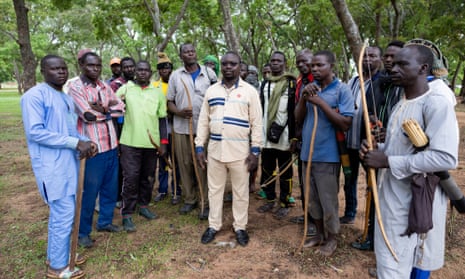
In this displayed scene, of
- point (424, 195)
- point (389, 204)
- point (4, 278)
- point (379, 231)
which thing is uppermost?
point (424, 195)

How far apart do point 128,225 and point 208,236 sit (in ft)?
3.69

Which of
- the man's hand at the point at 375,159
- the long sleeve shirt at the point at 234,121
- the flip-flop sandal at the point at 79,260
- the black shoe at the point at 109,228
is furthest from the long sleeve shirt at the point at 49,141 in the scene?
the man's hand at the point at 375,159

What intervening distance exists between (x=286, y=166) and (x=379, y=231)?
2.05 metres

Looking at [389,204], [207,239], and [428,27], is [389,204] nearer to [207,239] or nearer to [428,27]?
[207,239]

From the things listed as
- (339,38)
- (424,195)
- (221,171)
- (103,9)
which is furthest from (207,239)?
(339,38)

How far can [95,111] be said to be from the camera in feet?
11.3

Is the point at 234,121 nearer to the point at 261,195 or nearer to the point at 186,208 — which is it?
the point at 186,208

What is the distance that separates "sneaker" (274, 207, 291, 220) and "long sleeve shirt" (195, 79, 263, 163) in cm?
139

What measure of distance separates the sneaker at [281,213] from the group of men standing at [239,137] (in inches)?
1.0

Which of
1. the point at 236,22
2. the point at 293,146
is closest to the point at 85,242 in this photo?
the point at 293,146

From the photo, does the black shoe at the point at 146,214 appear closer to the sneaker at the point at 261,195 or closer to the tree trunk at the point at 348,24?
the sneaker at the point at 261,195

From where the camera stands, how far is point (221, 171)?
363 centimetres

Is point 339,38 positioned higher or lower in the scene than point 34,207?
higher

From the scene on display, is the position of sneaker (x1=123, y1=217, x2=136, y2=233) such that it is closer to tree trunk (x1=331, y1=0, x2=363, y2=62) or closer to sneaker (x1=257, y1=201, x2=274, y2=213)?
sneaker (x1=257, y1=201, x2=274, y2=213)
